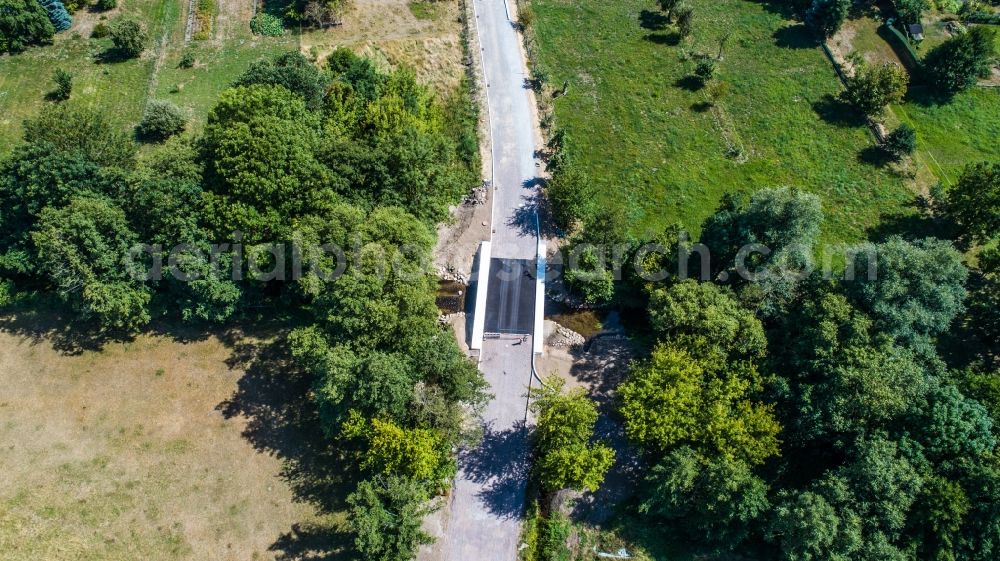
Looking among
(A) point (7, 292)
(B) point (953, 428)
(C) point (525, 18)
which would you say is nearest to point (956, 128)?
(B) point (953, 428)

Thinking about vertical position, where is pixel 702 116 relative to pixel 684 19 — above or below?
below

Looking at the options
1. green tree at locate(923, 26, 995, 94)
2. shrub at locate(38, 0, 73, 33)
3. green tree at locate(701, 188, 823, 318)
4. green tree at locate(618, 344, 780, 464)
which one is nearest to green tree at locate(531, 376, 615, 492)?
green tree at locate(618, 344, 780, 464)

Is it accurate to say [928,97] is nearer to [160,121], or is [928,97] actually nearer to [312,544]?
[312,544]

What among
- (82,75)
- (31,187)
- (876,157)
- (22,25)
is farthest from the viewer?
(22,25)

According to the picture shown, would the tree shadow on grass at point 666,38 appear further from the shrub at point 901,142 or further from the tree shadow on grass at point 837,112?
the shrub at point 901,142

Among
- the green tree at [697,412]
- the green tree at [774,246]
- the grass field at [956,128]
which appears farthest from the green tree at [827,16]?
the green tree at [697,412]
